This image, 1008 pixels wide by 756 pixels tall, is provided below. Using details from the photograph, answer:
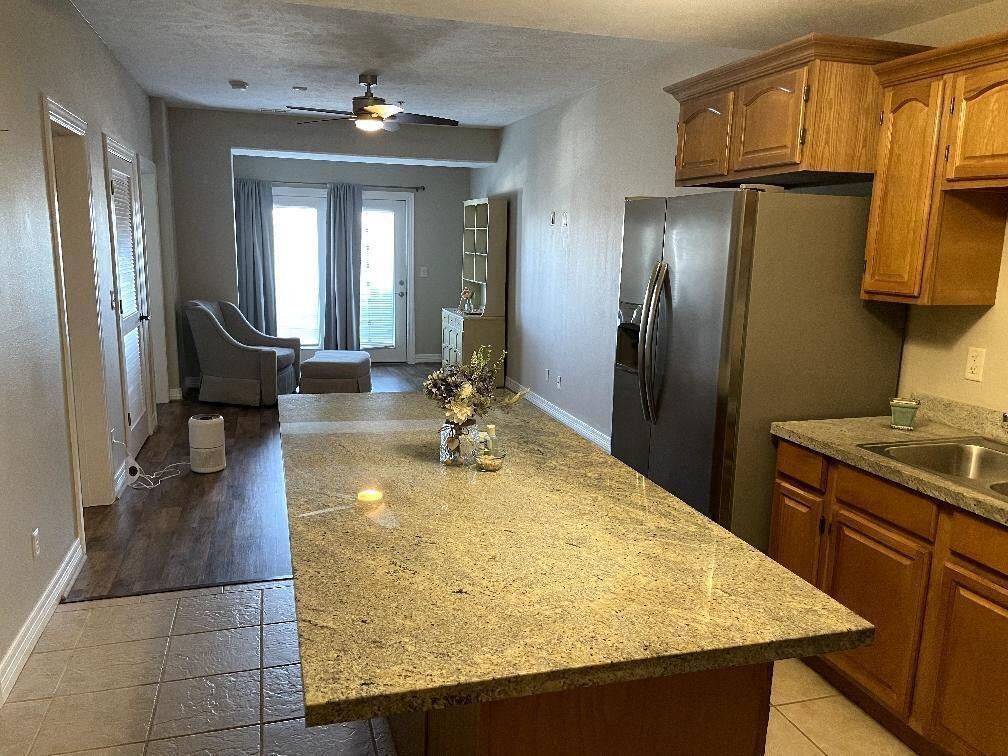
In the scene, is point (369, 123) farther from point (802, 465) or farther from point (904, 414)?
point (904, 414)

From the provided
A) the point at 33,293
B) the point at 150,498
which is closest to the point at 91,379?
the point at 150,498

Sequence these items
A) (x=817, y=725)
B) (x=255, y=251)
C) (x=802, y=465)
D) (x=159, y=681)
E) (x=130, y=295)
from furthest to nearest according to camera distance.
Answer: (x=255, y=251), (x=130, y=295), (x=802, y=465), (x=159, y=681), (x=817, y=725)

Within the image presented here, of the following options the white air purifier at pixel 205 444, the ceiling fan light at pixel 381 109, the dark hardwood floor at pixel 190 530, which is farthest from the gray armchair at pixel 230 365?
the ceiling fan light at pixel 381 109

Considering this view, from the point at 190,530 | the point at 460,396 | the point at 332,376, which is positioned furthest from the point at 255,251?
the point at 460,396

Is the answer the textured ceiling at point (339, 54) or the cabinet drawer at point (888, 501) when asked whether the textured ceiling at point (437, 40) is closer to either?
the textured ceiling at point (339, 54)

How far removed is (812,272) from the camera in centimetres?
285

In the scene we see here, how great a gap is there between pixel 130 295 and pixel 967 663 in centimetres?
524

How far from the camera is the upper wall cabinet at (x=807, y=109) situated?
2717 millimetres

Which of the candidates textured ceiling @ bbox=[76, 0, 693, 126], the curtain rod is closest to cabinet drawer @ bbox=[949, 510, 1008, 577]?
textured ceiling @ bbox=[76, 0, 693, 126]

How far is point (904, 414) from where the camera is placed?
9.09ft

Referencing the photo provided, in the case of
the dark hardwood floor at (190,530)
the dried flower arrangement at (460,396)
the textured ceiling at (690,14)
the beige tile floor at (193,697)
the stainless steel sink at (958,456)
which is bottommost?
the beige tile floor at (193,697)

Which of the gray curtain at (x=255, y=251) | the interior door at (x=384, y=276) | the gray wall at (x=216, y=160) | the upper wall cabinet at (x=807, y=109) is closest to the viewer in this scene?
the upper wall cabinet at (x=807, y=109)

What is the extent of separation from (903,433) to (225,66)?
479 centimetres

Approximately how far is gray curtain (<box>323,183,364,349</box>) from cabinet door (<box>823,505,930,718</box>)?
7.19 meters
